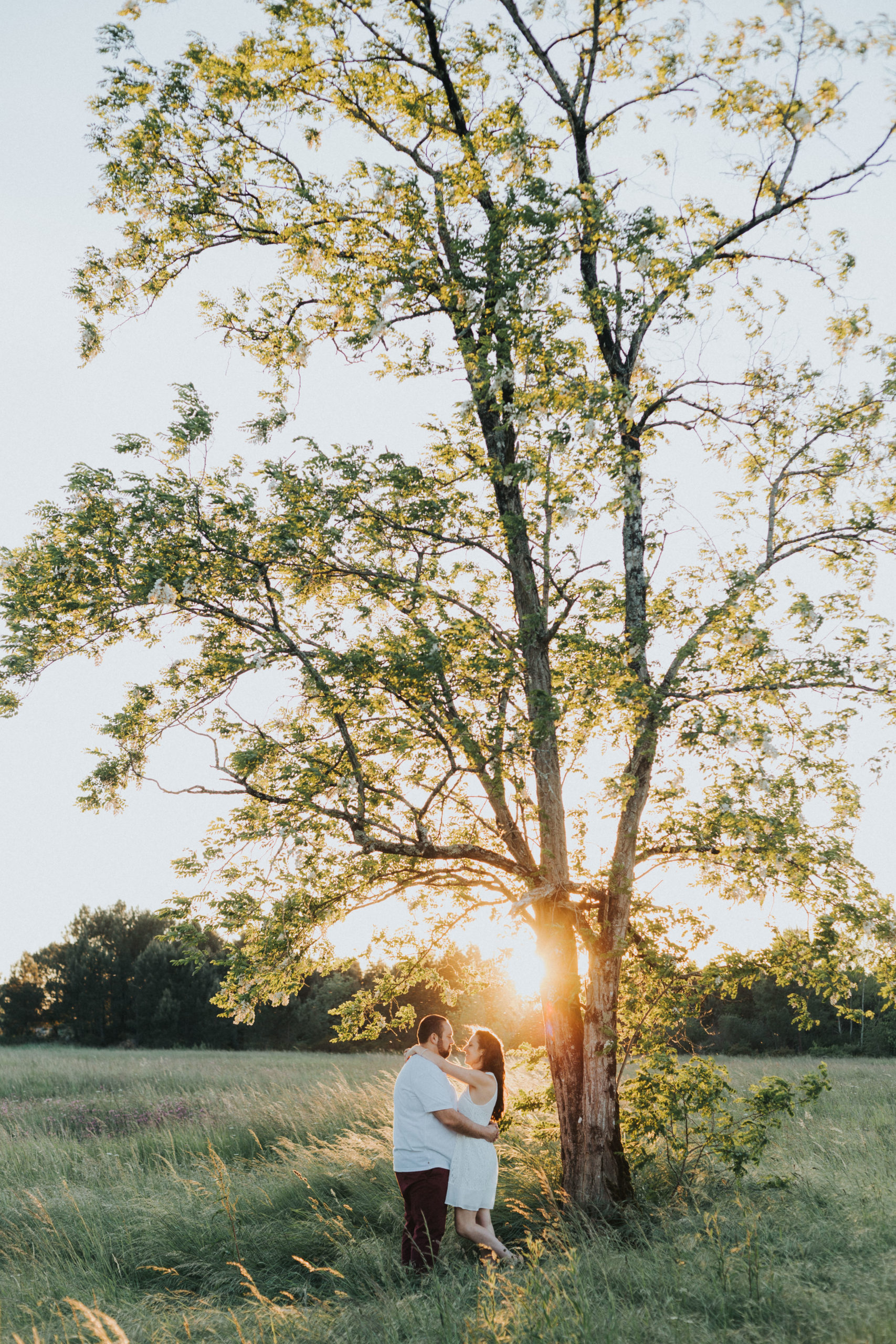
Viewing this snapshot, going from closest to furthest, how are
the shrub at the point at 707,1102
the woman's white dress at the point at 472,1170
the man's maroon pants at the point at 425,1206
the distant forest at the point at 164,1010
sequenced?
the man's maroon pants at the point at 425,1206 < the woman's white dress at the point at 472,1170 < the shrub at the point at 707,1102 < the distant forest at the point at 164,1010

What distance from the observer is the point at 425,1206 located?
5.33 meters

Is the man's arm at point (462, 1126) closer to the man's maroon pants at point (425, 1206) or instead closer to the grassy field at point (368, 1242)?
the man's maroon pants at point (425, 1206)

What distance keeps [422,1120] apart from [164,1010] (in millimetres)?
44769

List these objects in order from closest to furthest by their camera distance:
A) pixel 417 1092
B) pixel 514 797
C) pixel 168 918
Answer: pixel 417 1092 → pixel 168 918 → pixel 514 797

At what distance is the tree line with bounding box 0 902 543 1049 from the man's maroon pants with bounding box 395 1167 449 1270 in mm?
31133

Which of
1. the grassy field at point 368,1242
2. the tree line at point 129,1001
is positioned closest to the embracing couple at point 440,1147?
the grassy field at point 368,1242

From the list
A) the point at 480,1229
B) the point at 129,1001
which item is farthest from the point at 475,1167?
the point at 129,1001

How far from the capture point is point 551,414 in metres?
6.63

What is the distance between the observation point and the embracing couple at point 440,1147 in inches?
212

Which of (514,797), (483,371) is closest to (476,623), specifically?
(514,797)

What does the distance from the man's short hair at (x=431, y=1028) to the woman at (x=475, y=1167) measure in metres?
0.10

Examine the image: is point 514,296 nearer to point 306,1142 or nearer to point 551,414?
point 551,414

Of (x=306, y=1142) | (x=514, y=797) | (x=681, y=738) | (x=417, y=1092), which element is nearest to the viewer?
(x=417, y=1092)

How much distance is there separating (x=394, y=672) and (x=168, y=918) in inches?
108
